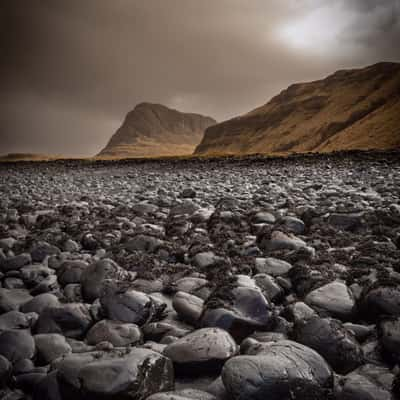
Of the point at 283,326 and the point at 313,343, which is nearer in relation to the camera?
the point at 313,343

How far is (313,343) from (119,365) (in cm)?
109

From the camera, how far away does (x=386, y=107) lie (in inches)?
1917

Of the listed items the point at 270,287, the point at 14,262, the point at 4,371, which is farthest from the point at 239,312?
the point at 14,262

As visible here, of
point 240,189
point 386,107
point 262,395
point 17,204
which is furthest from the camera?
point 386,107

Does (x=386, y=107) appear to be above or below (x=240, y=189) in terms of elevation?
above

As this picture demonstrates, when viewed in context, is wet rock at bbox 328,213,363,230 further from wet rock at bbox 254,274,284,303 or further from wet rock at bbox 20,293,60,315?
wet rock at bbox 20,293,60,315

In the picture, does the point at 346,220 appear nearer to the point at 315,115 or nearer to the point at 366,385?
the point at 366,385

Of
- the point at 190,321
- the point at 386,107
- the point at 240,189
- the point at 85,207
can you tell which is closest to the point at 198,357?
the point at 190,321

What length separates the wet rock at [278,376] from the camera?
136 cm

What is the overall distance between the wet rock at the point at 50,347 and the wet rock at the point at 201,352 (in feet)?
2.30

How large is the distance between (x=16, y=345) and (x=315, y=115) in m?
75.9

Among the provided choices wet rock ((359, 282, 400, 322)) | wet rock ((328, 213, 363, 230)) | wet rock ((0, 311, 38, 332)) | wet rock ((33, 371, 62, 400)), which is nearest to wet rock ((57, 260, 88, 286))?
wet rock ((0, 311, 38, 332))

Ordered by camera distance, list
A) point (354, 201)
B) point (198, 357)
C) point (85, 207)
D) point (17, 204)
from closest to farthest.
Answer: point (198, 357), point (354, 201), point (85, 207), point (17, 204)

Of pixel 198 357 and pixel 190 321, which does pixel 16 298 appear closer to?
pixel 190 321
